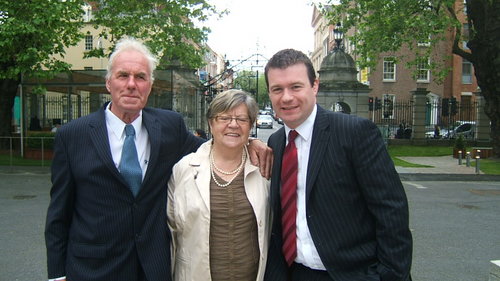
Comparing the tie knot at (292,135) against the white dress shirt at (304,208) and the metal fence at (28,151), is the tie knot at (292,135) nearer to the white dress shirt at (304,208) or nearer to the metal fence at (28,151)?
the white dress shirt at (304,208)

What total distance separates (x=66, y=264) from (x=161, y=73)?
14.1 meters

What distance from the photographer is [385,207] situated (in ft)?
7.67

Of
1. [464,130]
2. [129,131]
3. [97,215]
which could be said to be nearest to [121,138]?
[129,131]

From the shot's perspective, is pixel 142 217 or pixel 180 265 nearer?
pixel 142 217

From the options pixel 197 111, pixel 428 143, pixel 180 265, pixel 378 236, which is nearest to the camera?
pixel 378 236

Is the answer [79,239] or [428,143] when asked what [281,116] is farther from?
[428,143]

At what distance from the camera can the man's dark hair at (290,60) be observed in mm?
2459

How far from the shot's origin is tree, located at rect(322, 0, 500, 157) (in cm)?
1672

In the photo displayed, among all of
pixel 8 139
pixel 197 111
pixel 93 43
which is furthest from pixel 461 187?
pixel 93 43

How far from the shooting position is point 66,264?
2578mm

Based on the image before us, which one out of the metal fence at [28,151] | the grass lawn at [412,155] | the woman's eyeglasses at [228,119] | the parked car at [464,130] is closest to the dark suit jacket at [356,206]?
the woman's eyeglasses at [228,119]

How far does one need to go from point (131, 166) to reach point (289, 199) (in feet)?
3.09

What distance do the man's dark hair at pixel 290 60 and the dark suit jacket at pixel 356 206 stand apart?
34 centimetres

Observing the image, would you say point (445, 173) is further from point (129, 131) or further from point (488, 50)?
point (129, 131)
